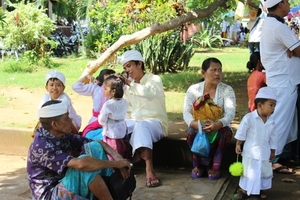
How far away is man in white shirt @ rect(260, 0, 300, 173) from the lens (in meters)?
4.91

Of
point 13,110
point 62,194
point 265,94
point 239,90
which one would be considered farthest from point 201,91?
point 239,90

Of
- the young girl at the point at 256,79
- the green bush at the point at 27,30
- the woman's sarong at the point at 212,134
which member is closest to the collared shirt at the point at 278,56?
the young girl at the point at 256,79

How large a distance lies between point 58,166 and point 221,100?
2.07 meters

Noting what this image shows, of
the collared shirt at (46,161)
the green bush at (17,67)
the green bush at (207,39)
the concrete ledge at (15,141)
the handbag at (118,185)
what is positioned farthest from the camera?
the green bush at (207,39)

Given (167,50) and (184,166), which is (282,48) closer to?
(184,166)

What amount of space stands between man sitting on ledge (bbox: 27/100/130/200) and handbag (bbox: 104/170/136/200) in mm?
89

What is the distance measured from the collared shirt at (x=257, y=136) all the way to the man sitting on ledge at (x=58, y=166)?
1380 mm

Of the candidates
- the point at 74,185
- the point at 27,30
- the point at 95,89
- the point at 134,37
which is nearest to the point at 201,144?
the point at 95,89

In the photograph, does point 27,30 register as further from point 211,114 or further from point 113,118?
point 211,114

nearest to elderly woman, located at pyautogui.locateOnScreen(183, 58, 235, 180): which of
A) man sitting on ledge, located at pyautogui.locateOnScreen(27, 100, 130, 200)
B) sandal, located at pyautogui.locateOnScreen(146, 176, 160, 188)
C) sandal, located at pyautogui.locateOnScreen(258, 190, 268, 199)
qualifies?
sandal, located at pyautogui.locateOnScreen(146, 176, 160, 188)

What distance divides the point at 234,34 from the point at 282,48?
904 inches

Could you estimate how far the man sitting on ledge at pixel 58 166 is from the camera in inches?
136

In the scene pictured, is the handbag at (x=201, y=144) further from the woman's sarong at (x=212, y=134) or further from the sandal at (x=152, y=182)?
the sandal at (x=152, y=182)

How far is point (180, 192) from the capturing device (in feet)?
15.3
